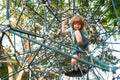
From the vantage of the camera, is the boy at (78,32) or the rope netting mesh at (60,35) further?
the boy at (78,32)

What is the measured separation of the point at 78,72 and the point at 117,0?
3194 millimetres

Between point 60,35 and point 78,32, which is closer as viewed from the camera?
point 78,32

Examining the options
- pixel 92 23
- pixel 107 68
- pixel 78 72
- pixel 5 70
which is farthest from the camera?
pixel 5 70

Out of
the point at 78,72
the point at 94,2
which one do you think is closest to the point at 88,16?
the point at 94,2

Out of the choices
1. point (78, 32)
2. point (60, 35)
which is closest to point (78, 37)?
point (78, 32)

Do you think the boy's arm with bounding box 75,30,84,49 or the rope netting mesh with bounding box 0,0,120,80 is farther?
the boy's arm with bounding box 75,30,84,49

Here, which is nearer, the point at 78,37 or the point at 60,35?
the point at 78,37

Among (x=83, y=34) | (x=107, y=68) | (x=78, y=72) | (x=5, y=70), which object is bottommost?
(x=5, y=70)

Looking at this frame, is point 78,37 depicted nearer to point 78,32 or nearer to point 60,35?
point 78,32

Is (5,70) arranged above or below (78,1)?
below

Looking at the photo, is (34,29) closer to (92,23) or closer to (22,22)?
(22,22)

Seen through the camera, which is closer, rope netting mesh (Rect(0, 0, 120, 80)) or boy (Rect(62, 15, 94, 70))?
rope netting mesh (Rect(0, 0, 120, 80))

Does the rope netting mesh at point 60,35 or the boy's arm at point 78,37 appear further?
the boy's arm at point 78,37

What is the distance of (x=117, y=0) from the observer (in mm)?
6984
